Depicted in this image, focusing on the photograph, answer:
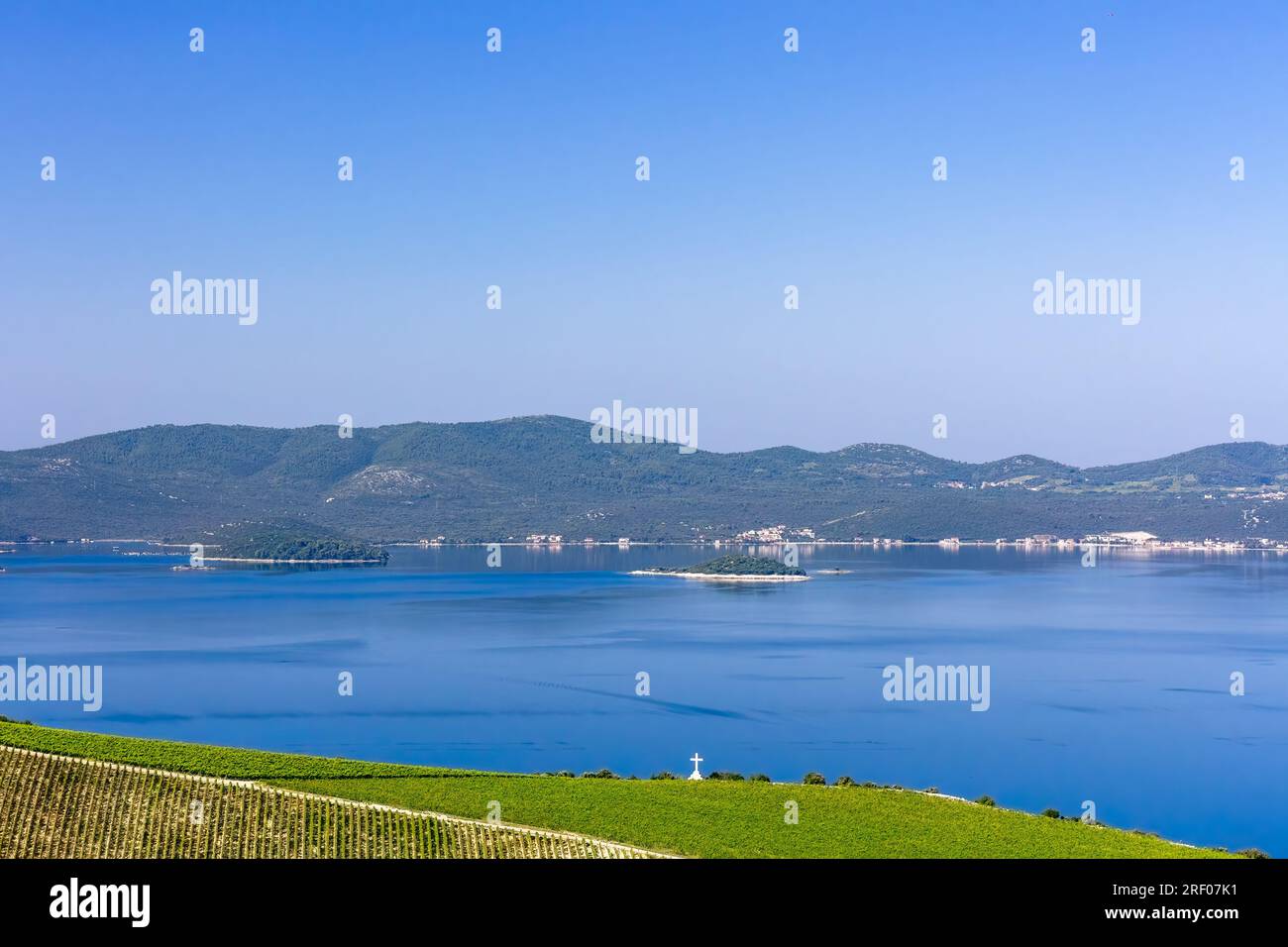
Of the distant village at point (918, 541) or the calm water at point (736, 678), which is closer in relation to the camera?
the calm water at point (736, 678)

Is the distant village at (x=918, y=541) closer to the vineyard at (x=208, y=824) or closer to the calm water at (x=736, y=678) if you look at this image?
the calm water at (x=736, y=678)

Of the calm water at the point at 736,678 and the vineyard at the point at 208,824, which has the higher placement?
the vineyard at the point at 208,824

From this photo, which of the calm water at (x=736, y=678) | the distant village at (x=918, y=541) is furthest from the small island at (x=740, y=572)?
the distant village at (x=918, y=541)

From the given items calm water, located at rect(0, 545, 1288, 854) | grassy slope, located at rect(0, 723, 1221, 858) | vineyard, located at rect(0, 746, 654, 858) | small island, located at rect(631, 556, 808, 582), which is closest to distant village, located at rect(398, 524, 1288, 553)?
small island, located at rect(631, 556, 808, 582)

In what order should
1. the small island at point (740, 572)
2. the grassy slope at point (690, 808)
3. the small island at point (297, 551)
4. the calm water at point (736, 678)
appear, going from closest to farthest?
the grassy slope at point (690, 808), the calm water at point (736, 678), the small island at point (740, 572), the small island at point (297, 551)

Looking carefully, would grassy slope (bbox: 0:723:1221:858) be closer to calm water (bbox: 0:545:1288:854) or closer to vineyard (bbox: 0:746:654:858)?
vineyard (bbox: 0:746:654:858)
